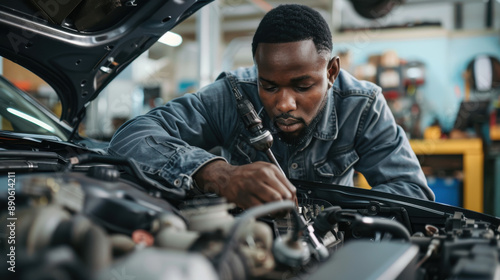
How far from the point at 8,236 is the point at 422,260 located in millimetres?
715

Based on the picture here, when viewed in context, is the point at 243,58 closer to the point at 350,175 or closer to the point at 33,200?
the point at 350,175

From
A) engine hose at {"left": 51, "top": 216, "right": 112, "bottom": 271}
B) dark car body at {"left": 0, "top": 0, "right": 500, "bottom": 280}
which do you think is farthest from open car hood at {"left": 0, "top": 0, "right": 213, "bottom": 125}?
engine hose at {"left": 51, "top": 216, "right": 112, "bottom": 271}

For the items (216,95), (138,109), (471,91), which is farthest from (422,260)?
(138,109)

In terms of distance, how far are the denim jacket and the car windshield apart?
346 mm

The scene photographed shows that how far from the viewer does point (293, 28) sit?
4.83 feet

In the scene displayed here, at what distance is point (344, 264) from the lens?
0.66 metres

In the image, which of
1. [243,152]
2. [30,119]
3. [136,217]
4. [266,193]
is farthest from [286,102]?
[30,119]

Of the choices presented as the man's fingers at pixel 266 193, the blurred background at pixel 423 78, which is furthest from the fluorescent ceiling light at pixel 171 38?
the man's fingers at pixel 266 193

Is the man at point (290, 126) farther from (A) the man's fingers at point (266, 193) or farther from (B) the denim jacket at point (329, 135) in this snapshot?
(A) the man's fingers at point (266, 193)

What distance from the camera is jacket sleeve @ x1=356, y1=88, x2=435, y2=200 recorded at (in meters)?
1.55

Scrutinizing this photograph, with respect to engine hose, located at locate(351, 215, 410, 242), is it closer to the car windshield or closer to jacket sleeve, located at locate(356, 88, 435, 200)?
jacket sleeve, located at locate(356, 88, 435, 200)

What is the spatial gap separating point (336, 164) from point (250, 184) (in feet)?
2.44

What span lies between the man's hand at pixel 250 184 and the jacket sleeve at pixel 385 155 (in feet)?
2.07

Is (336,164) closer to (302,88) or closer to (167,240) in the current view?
(302,88)
